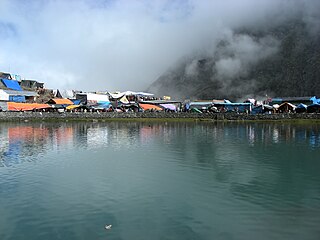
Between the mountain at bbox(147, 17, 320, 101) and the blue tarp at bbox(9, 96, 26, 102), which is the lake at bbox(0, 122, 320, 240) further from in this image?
the mountain at bbox(147, 17, 320, 101)

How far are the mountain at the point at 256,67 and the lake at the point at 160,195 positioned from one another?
62912 mm

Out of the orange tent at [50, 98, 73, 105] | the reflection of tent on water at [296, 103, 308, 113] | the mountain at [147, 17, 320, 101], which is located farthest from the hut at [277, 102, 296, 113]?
the orange tent at [50, 98, 73, 105]

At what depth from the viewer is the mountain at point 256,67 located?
8519 centimetres

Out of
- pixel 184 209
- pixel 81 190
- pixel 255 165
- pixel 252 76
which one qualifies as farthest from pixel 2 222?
pixel 252 76

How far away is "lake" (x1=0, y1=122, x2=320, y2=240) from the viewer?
10977mm

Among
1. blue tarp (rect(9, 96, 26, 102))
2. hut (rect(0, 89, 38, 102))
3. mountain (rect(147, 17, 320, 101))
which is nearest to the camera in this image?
hut (rect(0, 89, 38, 102))

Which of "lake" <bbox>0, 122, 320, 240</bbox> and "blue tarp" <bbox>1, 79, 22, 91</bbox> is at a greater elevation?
"blue tarp" <bbox>1, 79, 22, 91</bbox>

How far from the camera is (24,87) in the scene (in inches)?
3366

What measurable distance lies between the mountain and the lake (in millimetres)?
62912

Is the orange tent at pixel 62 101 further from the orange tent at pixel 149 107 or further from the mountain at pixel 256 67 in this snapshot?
the mountain at pixel 256 67

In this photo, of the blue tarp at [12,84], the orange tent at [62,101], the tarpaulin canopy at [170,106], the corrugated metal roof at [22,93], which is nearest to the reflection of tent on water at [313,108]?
the tarpaulin canopy at [170,106]

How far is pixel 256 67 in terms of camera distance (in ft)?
314

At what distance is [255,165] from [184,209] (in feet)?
34.4

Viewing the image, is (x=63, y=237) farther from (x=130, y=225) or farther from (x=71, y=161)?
(x=71, y=161)
